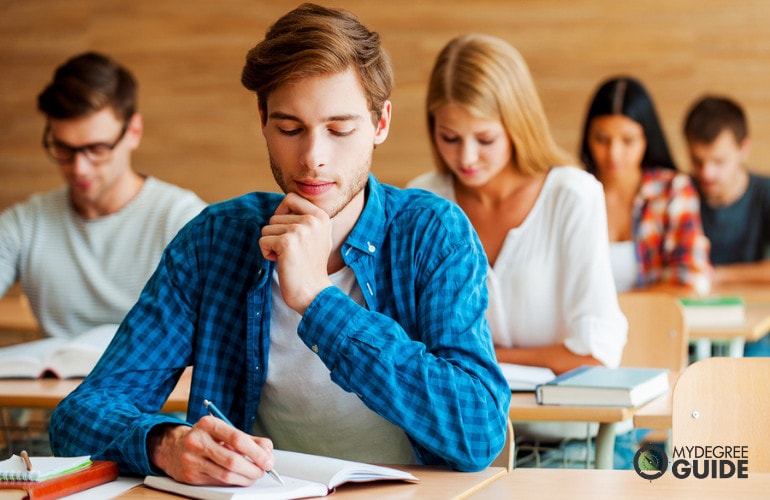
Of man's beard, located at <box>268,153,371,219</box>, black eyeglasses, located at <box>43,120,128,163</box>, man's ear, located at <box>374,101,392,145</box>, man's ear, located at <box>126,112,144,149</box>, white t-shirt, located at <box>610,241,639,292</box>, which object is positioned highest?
man's ear, located at <box>126,112,144,149</box>

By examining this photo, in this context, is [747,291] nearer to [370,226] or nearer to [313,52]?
[370,226]

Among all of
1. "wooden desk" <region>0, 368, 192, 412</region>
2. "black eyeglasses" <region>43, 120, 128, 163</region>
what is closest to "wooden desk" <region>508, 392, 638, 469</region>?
"wooden desk" <region>0, 368, 192, 412</region>

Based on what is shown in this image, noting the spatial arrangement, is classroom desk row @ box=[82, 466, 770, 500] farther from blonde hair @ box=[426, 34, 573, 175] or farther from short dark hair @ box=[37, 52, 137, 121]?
short dark hair @ box=[37, 52, 137, 121]

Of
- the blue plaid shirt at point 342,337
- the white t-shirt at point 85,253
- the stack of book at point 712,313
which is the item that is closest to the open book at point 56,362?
the white t-shirt at point 85,253

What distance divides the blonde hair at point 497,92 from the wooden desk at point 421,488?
1.33 metres

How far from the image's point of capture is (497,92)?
106 inches

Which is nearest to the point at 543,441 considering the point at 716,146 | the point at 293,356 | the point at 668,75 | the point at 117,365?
the point at 293,356

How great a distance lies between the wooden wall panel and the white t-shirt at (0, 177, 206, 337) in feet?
9.12

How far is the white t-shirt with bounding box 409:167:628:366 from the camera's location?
268 centimetres

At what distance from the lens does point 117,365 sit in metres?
1.70

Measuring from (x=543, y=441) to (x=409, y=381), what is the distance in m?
1.16

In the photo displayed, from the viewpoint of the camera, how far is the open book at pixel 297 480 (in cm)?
135

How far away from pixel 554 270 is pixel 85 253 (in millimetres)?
1431

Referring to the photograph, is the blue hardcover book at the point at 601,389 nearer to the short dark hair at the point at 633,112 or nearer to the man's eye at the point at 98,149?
the man's eye at the point at 98,149
